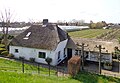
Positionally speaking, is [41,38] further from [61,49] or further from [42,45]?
[61,49]

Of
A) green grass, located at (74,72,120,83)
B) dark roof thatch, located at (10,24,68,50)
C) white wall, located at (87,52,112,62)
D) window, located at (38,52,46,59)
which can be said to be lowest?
green grass, located at (74,72,120,83)

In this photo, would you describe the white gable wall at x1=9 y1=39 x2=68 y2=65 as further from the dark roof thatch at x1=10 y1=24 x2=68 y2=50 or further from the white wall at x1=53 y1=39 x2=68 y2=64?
the dark roof thatch at x1=10 y1=24 x2=68 y2=50

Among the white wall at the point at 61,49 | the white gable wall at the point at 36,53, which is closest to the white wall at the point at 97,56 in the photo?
the white wall at the point at 61,49

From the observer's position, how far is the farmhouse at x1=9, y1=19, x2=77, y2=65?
95.0 feet

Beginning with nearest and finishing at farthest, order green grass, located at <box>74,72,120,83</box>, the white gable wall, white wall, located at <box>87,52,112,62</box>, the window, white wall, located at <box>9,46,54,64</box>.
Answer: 1. green grass, located at <box>74,72,120,83</box>
2. the white gable wall
3. white wall, located at <box>9,46,54,64</box>
4. the window
5. white wall, located at <box>87,52,112,62</box>

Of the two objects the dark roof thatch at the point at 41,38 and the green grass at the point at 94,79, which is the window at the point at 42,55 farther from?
the green grass at the point at 94,79

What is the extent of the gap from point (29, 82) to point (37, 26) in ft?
66.6

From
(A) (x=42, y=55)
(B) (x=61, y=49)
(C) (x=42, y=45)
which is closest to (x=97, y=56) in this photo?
(B) (x=61, y=49)

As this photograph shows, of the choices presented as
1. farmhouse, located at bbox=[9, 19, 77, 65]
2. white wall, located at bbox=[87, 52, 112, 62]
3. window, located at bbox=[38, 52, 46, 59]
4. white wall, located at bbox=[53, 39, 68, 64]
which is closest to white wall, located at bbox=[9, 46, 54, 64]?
farmhouse, located at bbox=[9, 19, 77, 65]

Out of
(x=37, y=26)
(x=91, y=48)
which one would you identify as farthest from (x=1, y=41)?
(x=91, y=48)

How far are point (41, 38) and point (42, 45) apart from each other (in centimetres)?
186

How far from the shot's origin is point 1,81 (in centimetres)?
1354

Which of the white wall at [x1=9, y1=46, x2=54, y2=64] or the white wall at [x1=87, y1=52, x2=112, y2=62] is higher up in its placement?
the white wall at [x1=9, y1=46, x2=54, y2=64]

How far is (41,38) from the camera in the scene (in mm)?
30812
